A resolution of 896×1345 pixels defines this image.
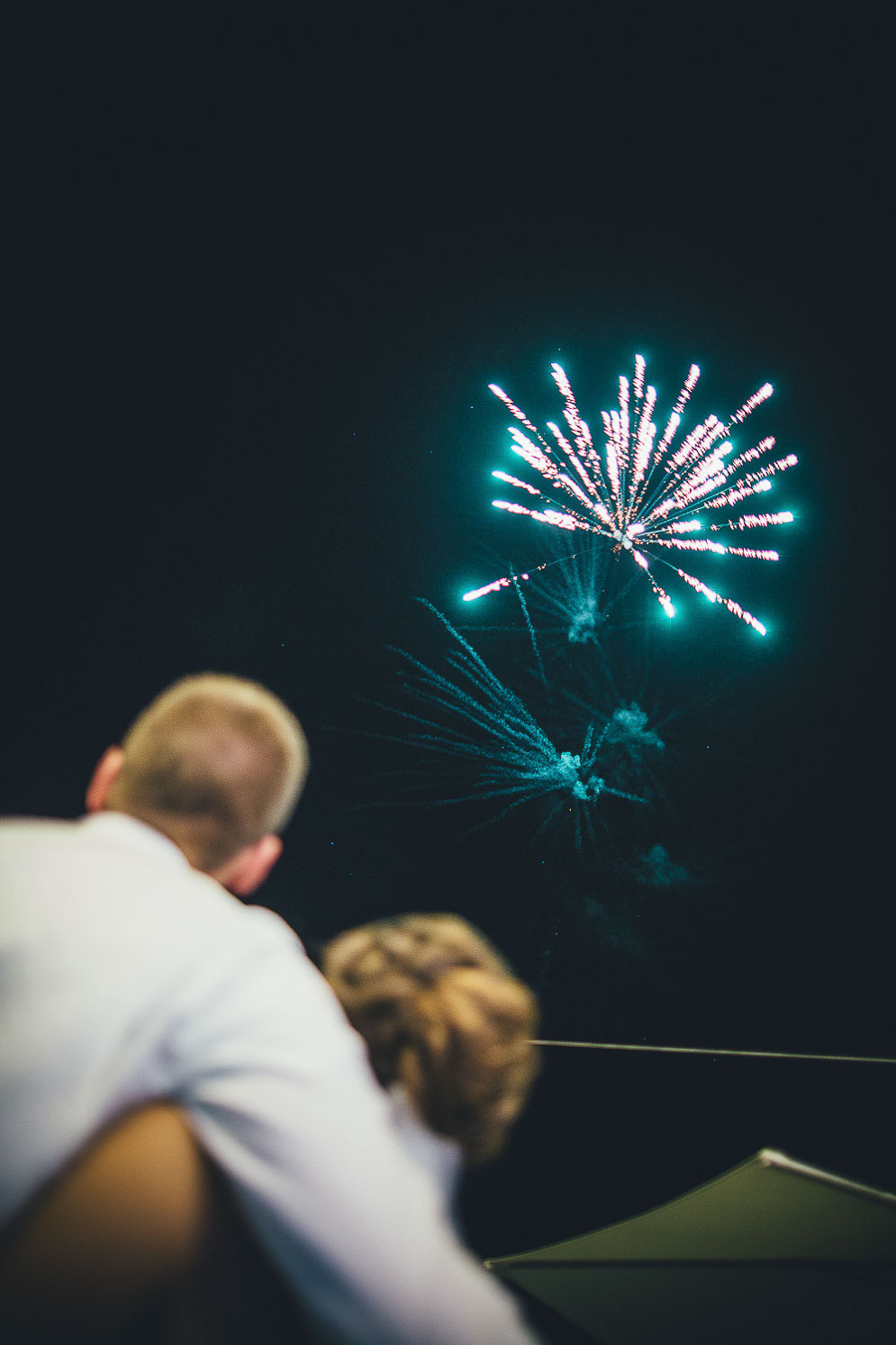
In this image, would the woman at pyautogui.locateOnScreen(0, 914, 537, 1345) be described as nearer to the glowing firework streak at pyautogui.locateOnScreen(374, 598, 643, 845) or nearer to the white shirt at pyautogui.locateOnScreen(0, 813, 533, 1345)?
the white shirt at pyautogui.locateOnScreen(0, 813, 533, 1345)

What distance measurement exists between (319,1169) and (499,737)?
25.0ft

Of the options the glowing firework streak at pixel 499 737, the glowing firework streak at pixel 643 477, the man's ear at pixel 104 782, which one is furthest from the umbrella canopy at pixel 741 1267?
the glowing firework streak at pixel 499 737

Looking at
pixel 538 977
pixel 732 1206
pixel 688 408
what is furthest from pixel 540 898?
pixel 732 1206

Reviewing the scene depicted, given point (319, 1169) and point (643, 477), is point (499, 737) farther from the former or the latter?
point (319, 1169)

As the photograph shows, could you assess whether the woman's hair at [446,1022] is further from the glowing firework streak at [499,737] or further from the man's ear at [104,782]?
the glowing firework streak at [499,737]

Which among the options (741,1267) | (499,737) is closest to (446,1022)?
(741,1267)

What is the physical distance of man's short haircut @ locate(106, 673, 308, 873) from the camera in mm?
1058

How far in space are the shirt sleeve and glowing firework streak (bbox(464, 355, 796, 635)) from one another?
5695 millimetres

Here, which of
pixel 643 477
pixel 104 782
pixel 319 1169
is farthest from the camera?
pixel 643 477

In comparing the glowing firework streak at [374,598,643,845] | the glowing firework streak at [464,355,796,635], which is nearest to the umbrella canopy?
the glowing firework streak at [464,355,796,635]

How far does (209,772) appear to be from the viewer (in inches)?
42.4

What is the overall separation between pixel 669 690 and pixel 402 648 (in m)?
3.10

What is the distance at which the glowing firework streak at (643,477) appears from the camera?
6.61 meters

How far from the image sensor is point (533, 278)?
654 cm
